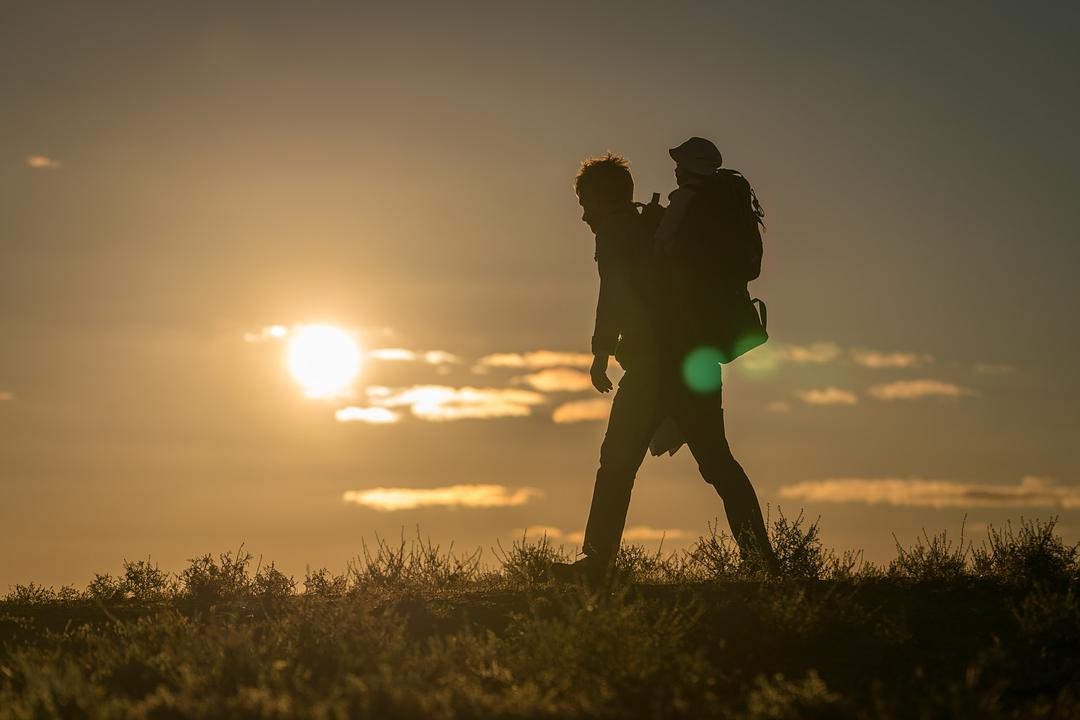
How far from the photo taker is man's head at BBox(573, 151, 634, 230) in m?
8.87

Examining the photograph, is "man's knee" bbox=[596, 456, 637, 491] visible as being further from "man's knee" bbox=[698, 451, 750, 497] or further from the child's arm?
the child's arm

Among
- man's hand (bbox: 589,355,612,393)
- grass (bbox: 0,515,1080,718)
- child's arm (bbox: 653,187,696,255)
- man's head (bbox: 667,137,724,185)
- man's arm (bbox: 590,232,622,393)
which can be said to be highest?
man's head (bbox: 667,137,724,185)

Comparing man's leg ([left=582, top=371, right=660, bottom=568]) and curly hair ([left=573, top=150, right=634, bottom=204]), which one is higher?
curly hair ([left=573, top=150, right=634, bottom=204])

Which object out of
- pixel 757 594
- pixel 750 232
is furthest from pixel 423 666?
pixel 750 232

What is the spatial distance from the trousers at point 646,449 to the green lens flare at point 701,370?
49 mm

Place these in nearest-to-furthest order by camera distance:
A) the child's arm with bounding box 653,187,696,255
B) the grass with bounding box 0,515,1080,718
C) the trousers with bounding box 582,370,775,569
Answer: the grass with bounding box 0,515,1080,718
the child's arm with bounding box 653,187,696,255
the trousers with bounding box 582,370,775,569

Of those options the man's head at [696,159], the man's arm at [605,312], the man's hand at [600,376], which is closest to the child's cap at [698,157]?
the man's head at [696,159]

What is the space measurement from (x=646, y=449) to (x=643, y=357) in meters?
0.68

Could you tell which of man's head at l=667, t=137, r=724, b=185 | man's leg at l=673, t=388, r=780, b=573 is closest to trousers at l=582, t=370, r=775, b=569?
man's leg at l=673, t=388, r=780, b=573

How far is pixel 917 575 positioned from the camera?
9.29 metres

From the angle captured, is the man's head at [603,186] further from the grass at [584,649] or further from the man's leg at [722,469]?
the grass at [584,649]

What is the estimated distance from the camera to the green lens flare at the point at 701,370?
8.75 m

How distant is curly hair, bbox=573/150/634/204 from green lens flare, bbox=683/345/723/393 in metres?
1.26

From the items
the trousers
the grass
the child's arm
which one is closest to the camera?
the grass
